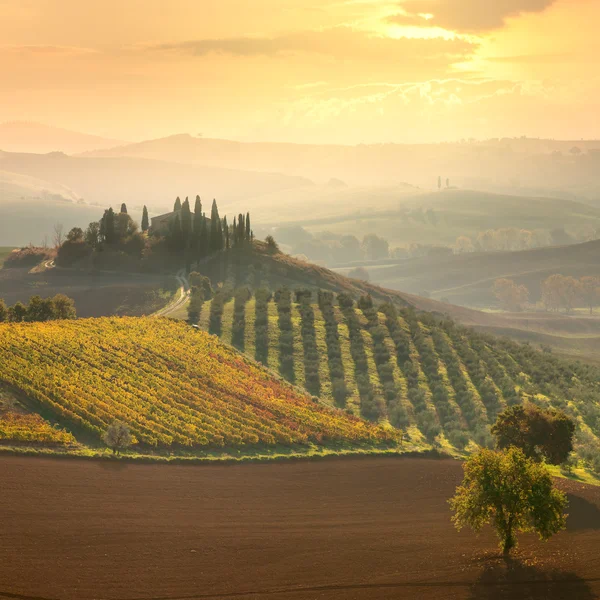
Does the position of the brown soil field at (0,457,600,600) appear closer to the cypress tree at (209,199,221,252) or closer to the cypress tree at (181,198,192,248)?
the cypress tree at (181,198,192,248)

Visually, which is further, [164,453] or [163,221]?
[163,221]

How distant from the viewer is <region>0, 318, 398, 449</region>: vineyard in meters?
67.2

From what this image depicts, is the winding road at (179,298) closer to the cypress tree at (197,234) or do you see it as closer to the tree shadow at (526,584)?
the cypress tree at (197,234)

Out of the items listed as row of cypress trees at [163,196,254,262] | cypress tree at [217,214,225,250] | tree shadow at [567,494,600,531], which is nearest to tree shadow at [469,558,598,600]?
tree shadow at [567,494,600,531]

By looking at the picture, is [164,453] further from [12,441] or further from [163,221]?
[163,221]

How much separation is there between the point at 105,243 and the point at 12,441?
104 metres

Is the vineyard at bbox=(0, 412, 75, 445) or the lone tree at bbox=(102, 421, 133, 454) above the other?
the vineyard at bbox=(0, 412, 75, 445)

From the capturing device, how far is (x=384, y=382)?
103 meters

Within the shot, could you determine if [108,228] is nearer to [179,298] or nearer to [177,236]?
[177,236]

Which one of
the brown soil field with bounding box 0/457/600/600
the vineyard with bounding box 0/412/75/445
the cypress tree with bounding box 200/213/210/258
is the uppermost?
the cypress tree with bounding box 200/213/210/258

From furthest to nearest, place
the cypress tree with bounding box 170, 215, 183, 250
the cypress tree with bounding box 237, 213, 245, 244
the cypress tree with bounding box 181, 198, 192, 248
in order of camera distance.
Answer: the cypress tree with bounding box 237, 213, 245, 244, the cypress tree with bounding box 181, 198, 192, 248, the cypress tree with bounding box 170, 215, 183, 250

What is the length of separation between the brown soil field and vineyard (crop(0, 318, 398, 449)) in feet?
24.8

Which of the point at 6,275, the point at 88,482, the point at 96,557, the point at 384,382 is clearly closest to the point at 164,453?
the point at 88,482

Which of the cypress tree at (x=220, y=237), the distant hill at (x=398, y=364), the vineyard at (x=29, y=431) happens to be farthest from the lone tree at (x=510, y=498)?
the cypress tree at (x=220, y=237)
